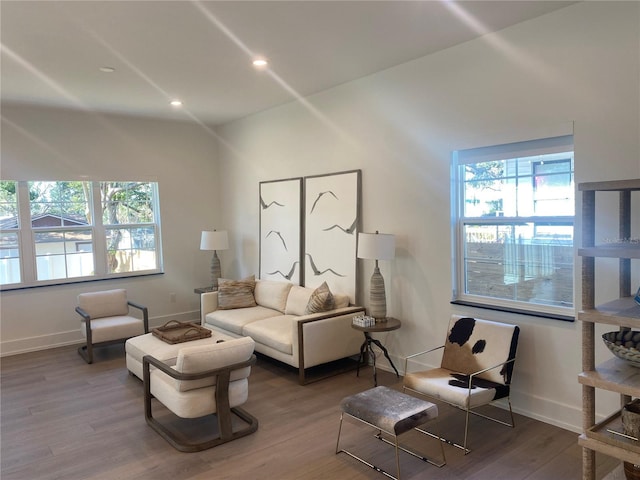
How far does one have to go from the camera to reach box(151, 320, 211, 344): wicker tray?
4249 mm

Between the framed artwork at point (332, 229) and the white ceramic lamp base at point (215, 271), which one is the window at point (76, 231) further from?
the framed artwork at point (332, 229)

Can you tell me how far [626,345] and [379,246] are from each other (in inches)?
85.8

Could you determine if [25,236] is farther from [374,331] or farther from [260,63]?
[374,331]

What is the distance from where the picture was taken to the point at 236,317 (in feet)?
17.1

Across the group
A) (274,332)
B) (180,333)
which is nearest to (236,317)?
(274,332)

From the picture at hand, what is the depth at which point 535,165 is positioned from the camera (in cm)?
349

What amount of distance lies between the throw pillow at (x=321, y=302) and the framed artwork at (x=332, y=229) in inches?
12.9

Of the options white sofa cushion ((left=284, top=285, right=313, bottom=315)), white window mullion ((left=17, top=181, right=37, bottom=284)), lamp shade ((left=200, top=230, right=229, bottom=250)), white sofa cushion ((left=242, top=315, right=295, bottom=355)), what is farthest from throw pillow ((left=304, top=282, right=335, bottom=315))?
white window mullion ((left=17, top=181, right=37, bottom=284))

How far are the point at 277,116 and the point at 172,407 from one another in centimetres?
381

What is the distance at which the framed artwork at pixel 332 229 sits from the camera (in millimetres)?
4832

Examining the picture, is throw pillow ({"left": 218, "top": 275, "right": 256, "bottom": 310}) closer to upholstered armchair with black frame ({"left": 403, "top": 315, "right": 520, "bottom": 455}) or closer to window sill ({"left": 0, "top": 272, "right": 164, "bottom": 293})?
window sill ({"left": 0, "top": 272, "right": 164, "bottom": 293})

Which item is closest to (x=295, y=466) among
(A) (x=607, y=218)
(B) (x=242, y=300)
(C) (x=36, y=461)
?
(C) (x=36, y=461)

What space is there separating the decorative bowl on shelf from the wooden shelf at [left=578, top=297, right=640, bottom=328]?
152mm

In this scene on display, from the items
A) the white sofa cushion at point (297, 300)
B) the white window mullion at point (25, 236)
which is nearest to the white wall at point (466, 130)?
the white sofa cushion at point (297, 300)
